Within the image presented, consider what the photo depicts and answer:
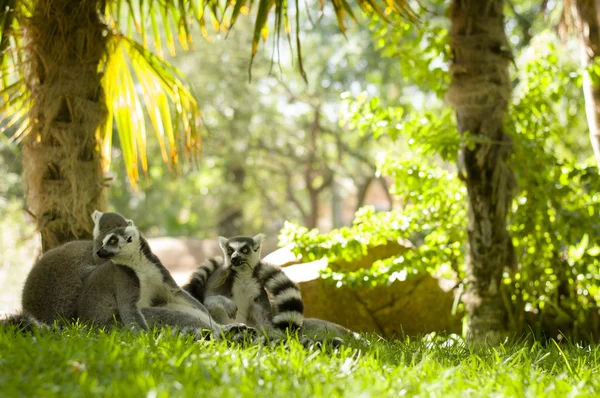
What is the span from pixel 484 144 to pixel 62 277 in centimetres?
332

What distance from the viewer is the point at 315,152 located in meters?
18.7

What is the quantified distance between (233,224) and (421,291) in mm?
14569

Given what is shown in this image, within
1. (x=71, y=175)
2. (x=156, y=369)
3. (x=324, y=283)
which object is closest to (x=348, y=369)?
(x=156, y=369)

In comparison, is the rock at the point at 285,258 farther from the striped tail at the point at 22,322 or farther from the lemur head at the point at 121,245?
the striped tail at the point at 22,322

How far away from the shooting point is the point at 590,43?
662cm

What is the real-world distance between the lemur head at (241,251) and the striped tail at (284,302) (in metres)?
0.23

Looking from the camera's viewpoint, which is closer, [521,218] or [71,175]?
[71,175]

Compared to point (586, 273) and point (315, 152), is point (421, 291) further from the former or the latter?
point (315, 152)

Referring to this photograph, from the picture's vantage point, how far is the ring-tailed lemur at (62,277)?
4016mm

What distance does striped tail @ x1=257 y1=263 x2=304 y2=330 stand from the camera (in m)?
4.02

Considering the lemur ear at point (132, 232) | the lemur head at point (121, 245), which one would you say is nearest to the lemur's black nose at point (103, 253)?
the lemur head at point (121, 245)

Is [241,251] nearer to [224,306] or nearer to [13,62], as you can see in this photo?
[224,306]

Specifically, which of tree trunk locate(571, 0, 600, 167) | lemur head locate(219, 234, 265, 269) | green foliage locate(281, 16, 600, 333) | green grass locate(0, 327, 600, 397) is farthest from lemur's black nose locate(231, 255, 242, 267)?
tree trunk locate(571, 0, 600, 167)

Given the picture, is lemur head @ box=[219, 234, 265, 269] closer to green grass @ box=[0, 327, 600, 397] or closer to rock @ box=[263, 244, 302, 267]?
green grass @ box=[0, 327, 600, 397]
